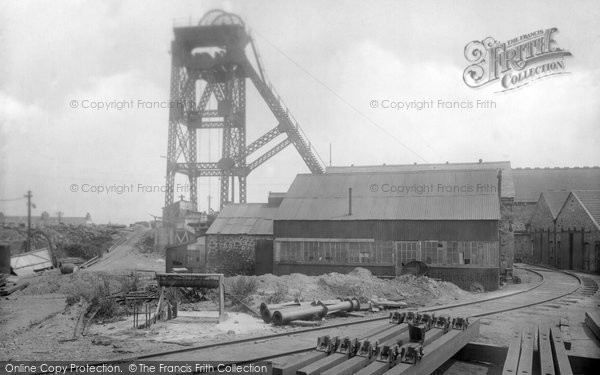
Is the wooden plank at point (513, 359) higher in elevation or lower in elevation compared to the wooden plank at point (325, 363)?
lower

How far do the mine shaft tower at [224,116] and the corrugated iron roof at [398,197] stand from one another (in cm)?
671

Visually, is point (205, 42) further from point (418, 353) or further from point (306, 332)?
point (418, 353)

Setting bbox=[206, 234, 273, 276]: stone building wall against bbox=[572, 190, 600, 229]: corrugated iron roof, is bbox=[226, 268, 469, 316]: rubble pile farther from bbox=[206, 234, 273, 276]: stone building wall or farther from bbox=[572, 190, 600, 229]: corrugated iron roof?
bbox=[572, 190, 600, 229]: corrugated iron roof

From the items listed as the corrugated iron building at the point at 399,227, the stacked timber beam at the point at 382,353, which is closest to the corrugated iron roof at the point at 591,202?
the corrugated iron building at the point at 399,227

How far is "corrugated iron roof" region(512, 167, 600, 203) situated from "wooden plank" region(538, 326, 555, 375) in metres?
46.9

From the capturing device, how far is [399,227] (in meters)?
24.3

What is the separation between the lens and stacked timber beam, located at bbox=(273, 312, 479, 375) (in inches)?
218

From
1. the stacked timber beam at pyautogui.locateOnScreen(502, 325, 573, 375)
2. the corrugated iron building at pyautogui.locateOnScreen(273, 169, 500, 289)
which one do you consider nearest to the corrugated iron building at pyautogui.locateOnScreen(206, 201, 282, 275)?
the corrugated iron building at pyautogui.locateOnScreen(273, 169, 500, 289)

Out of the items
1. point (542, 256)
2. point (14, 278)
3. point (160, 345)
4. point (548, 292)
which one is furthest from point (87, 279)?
point (542, 256)

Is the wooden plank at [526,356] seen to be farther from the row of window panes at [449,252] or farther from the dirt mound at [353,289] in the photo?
the row of window panes at [449,252]

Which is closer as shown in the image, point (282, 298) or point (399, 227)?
point (282, 298)

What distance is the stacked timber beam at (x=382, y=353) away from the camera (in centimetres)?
553

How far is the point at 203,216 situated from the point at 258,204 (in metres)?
9.09

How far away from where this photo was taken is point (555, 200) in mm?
39969
